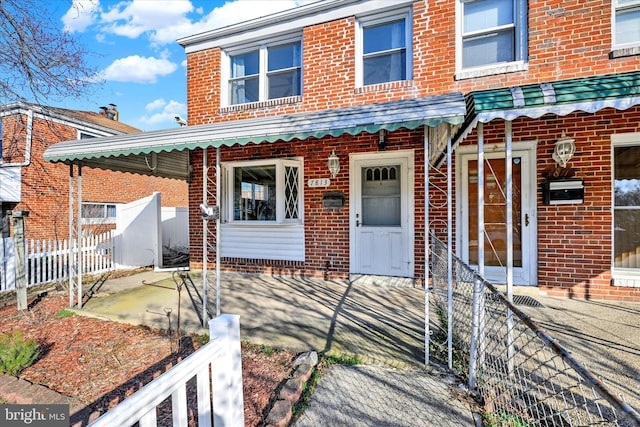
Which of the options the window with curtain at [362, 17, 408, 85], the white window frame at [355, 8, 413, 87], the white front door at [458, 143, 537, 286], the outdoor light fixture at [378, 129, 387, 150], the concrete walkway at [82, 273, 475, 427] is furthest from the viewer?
the window with curtain at [362, 17, 408, 85]

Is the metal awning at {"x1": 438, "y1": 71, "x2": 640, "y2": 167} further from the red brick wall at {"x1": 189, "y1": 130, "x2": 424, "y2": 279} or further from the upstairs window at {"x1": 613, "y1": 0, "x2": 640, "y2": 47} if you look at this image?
the upstairs window at {"x1": 613, "y1": 0, "x2": 640, "y2": 47}

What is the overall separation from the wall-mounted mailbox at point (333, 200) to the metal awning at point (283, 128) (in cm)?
278

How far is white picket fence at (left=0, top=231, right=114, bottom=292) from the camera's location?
19.6 ft

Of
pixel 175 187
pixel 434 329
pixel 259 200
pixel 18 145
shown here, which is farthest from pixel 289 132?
pixel 175 187

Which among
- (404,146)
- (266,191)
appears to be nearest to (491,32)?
(404,146)

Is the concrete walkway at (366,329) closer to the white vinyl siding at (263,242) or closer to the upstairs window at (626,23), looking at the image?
the white vinyl siding at (263,242)

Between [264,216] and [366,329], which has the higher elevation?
[264,216]

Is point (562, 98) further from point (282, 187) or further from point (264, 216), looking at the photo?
point (264, 216)

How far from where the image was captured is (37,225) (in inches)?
436

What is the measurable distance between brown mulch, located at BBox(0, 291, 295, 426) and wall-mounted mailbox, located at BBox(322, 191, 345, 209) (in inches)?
134

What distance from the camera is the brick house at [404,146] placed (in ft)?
14.7

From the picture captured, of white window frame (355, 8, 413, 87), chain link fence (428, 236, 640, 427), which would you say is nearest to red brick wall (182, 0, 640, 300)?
white window frame (355, 8, 413, 87)

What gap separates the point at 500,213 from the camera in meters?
5.31

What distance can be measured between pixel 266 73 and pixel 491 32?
4644mm
